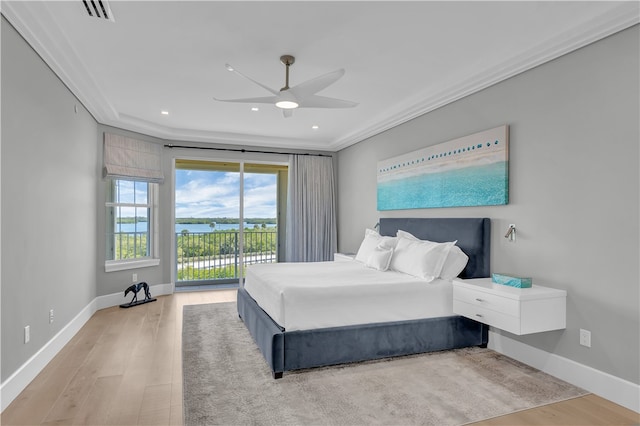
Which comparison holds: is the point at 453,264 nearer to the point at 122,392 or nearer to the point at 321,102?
the point at 321,102

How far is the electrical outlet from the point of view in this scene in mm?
2686

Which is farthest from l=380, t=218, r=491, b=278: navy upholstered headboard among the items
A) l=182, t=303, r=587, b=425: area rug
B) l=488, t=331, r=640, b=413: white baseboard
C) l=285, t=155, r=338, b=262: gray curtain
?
l=285, t=155, r=338, b=262: gray curtain

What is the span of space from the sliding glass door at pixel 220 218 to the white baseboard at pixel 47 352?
5.71 ft

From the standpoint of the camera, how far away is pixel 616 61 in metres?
2.54

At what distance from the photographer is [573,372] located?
276cm

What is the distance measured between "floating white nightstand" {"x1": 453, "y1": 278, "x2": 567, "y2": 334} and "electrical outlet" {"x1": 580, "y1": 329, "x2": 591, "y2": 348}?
0.12 meters

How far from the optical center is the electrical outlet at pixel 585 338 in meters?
2.69

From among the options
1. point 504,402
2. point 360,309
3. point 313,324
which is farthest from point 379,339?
point 504,402

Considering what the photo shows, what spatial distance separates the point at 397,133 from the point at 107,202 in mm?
4042

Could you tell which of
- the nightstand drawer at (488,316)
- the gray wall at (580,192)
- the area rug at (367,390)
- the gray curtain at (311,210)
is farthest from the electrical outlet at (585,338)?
the gray curtain at (311,210)

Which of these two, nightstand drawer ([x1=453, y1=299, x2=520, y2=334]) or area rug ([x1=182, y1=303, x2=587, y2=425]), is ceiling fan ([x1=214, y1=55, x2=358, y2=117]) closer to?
nightstand drawer ([x1=453, y1=299, x2=520, y2=334])

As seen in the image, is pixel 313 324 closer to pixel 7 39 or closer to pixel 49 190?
pixel 49 190

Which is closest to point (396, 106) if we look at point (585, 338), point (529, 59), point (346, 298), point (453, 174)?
point (453, 174)

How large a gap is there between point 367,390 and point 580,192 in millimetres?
2064
